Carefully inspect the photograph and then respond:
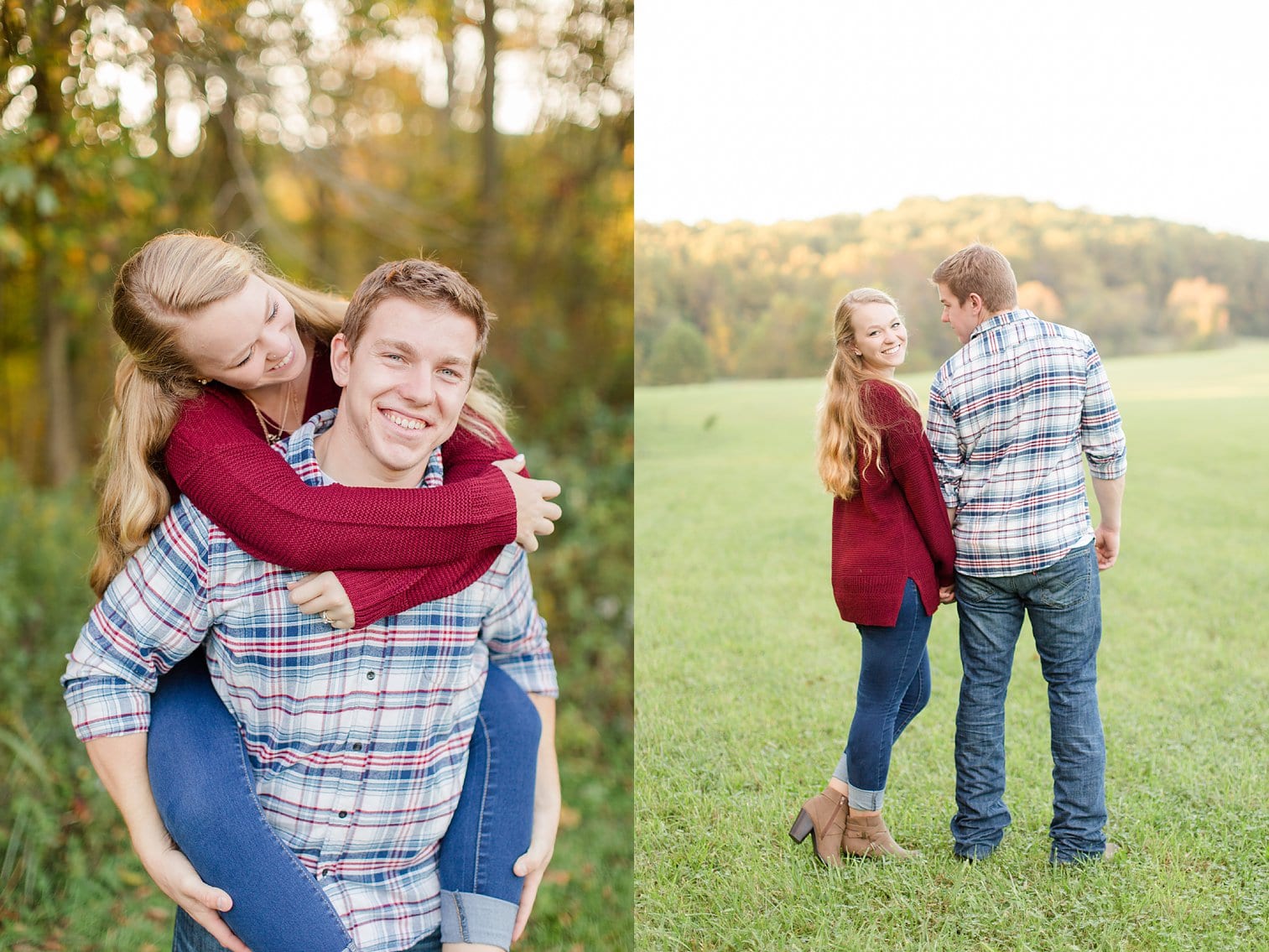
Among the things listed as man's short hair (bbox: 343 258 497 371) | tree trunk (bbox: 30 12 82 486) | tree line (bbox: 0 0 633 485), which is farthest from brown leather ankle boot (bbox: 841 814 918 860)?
tree trunk (bbox: 30 12 82 486)

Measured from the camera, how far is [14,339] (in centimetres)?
761

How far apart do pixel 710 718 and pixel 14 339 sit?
674 centimetres

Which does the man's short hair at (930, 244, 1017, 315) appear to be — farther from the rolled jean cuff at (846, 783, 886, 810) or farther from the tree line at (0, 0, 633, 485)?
the tree line at (0, 0, 633, 485)

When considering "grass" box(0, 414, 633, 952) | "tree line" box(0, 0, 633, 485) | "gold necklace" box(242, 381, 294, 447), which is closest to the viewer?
"gold necklace" box(242, 381, 294, 447)

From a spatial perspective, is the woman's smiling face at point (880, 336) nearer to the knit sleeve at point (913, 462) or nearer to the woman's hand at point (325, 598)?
the knit sleeve at point (913, 462)

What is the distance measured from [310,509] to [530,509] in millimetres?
414

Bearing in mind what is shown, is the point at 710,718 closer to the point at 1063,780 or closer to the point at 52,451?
the point at 1063,780

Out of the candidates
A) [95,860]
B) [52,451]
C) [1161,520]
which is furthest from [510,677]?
[52,451]

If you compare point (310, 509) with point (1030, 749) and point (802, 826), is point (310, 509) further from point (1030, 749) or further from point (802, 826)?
point (1030, 749)

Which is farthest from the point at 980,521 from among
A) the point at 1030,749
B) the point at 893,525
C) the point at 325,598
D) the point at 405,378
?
the point at 325,598

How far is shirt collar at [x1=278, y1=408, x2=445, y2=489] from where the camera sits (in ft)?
6.45

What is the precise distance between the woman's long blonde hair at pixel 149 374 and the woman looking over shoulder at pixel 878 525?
3.98 ft

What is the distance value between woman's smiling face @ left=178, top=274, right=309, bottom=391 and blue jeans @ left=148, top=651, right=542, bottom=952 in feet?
1.74

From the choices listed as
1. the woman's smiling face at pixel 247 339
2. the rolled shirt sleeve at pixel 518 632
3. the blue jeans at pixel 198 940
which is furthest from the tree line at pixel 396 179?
the blue jeans at pixel 198 940
